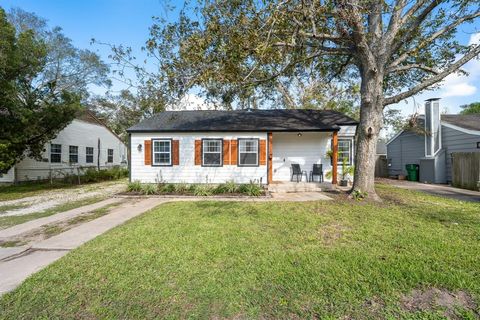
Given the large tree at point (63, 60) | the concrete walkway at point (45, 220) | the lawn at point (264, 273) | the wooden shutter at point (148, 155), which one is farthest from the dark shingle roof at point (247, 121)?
the large tree at point (63, 60)

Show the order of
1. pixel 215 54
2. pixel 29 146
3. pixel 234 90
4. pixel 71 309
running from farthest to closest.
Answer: pixel 29 146 → pixel 234 90 → pixel 215 54 → pixel 71 309

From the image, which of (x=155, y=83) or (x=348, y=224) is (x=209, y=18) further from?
(x=348, y=224)

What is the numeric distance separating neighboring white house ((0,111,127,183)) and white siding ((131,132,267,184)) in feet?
20.7

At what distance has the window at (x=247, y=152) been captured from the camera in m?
12.1

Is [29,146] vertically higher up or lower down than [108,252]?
higher up

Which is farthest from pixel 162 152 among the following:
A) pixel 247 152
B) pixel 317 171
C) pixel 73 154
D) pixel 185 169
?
pixel 73 154

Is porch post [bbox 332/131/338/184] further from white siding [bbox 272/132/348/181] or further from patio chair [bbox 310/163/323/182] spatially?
white siding [bbox 272/132/348/181]

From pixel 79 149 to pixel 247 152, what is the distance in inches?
577

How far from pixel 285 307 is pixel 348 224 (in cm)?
366

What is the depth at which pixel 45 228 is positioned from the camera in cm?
579

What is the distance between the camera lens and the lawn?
2590mm

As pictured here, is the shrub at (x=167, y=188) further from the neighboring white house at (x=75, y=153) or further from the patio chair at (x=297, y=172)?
the neighboring white house at (x=75, y=153)

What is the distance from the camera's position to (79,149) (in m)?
19.2

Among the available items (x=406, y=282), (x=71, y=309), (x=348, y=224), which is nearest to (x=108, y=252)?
(x=71, y=309)
